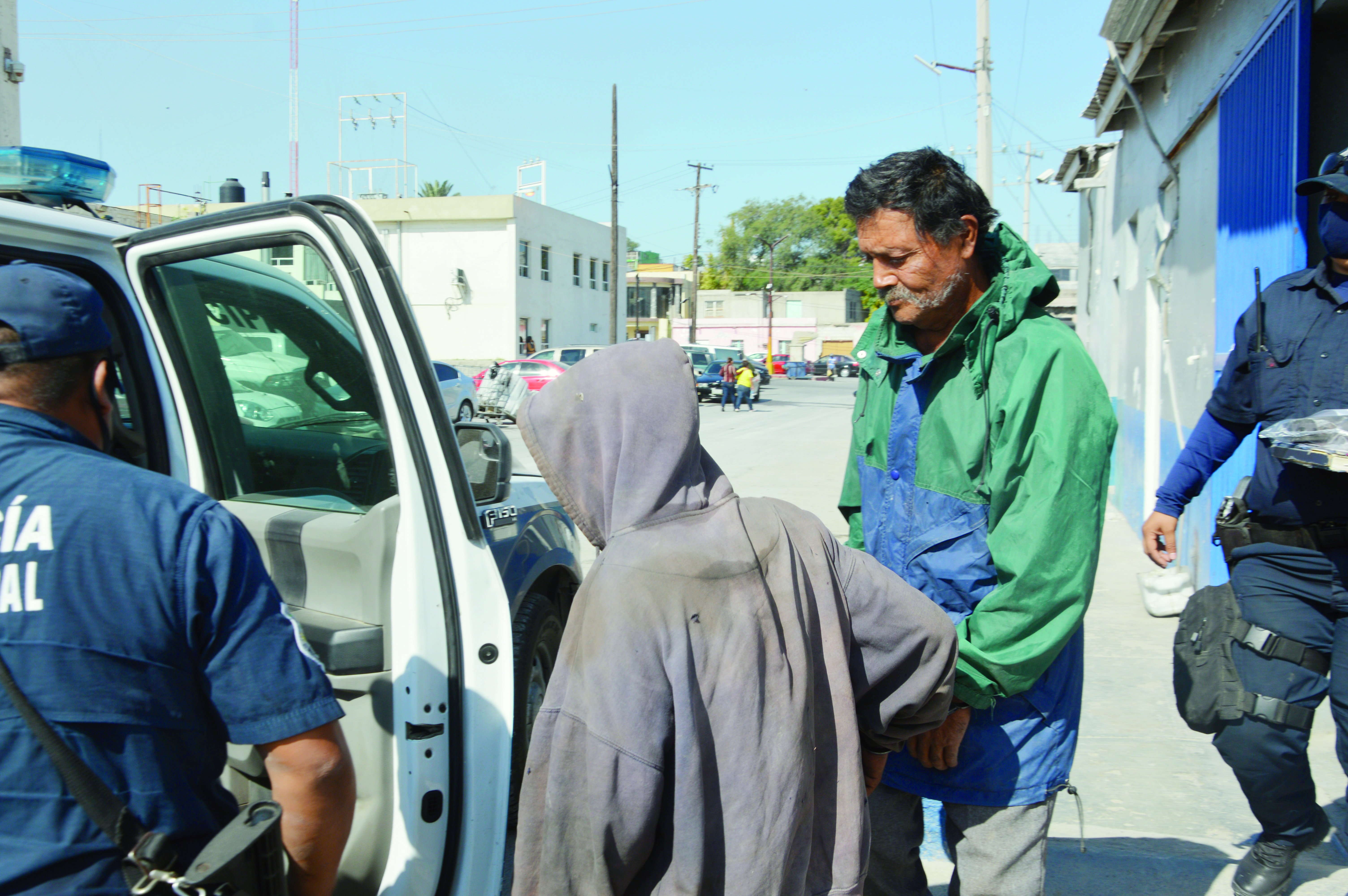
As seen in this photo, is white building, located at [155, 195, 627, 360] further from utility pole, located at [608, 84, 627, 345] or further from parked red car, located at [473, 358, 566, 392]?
parked red car, located at [473, 358, 566, 392]

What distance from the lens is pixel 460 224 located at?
35531mm

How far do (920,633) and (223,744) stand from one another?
118 cm

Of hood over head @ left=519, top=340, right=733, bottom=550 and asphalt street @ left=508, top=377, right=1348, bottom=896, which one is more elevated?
hood over head @ left=519, top=340, right=733, bottom=550

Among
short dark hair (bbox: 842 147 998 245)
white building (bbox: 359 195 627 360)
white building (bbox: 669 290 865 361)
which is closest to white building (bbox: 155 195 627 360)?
white building (bbox: 359 195 627 360)

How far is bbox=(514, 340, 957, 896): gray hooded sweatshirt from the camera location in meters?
1.35

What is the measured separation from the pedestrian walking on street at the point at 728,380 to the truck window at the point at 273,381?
24451 millimetres

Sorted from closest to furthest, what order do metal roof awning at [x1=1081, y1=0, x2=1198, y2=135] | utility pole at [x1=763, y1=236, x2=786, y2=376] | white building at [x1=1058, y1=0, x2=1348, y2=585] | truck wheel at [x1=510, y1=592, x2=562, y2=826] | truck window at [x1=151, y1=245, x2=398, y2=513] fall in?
truck window at [x1=151, y1=245, x2=398, y2=513] < truck wheel at [x1=510, y1=592, x2=562, y2=826] < white building at [x1=1058, y1=0, x2=1348, y2=585] < metal roof awning at [x1=1081, y1=0, x2=1198, y2=135] < utility pole at [x1=763, y1=236, x2=786, y2=376]

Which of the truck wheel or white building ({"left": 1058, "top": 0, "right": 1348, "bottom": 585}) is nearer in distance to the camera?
the truck wheel

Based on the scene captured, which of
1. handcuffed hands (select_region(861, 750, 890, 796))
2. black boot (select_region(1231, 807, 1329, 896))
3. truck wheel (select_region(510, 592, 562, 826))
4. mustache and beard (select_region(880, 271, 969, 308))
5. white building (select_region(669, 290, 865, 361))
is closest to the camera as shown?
handcuffed hands (select_region(861, 750, 890, 796))

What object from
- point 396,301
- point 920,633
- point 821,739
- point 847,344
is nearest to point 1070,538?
point 920,633

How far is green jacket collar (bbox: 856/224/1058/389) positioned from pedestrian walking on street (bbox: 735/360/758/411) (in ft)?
81.3

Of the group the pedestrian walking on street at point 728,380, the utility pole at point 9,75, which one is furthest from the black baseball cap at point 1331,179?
the pedestrian walking on street at point 728,380

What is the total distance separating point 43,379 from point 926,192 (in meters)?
1.69

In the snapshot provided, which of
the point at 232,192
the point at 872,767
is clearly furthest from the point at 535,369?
the point at 872,767
